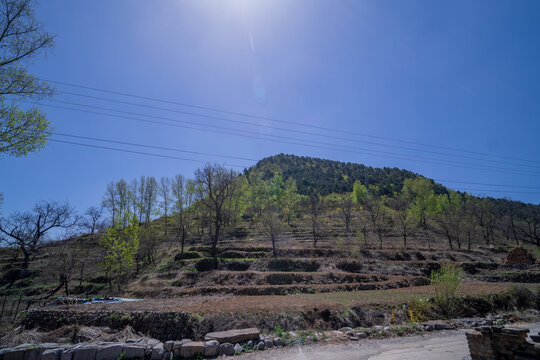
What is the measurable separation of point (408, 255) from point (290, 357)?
3495cm

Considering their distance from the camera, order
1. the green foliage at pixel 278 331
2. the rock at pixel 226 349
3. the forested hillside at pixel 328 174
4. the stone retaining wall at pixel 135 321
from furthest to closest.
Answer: the forested hillside at pixel 328 174 < the stone retaining wall at pixel 135 321 < the green foliage at pixel 278 331 < the rock at pixel 226 349

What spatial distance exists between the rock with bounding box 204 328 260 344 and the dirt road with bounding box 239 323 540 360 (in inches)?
35.5

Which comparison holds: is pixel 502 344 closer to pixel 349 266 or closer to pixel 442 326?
pixel 442 326

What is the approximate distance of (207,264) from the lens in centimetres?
2836

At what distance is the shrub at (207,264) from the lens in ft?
91.6

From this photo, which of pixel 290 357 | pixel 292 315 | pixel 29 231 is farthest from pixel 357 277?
pixel 29 231

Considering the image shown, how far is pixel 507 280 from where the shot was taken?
26.8m

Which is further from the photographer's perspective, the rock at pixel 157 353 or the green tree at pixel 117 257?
the green tree at pixel 117 257

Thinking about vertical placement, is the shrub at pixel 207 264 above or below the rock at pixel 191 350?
below

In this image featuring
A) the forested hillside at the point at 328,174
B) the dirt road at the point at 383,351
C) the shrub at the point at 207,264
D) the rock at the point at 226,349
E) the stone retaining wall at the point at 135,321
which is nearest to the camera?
the dirt road at the point at 383,351

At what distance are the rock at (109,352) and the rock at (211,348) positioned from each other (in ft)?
9.16

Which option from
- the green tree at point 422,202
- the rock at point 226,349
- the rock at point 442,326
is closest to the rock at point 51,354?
the rock at point 226,349

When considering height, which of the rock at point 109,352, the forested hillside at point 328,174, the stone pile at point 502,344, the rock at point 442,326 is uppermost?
the forested hillside at point 328,174

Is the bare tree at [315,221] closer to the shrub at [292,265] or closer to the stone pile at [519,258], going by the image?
the shrub at [292,265]
